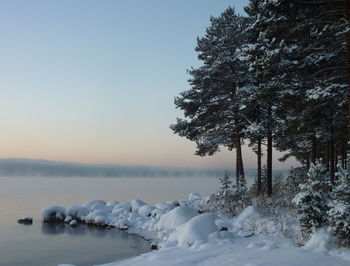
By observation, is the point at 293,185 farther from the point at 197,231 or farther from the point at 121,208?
the point at 197,231

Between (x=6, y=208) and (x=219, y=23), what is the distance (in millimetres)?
23439

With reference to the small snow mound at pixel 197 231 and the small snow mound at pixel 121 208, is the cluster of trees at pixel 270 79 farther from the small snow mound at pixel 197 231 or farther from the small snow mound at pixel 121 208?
the small snow mound at pixel 121 208

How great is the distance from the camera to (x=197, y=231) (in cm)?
1242

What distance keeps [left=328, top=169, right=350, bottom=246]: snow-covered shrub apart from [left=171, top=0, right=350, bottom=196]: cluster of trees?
2.84 metres

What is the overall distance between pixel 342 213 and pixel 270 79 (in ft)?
17.4

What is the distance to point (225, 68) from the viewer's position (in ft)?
73.6

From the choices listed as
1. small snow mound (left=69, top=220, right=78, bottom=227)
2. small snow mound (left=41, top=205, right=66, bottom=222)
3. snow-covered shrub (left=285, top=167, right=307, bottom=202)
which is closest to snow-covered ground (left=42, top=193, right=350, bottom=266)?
snow-covered shrub (left=285, top=167, right=307, bottom=202)

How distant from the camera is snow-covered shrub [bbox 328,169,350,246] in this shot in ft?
28.0

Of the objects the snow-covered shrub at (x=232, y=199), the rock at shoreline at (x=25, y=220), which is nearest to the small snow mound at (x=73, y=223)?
the rock at shoreline at (x=25, y=220)

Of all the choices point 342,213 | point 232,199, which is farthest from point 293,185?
point 342,213

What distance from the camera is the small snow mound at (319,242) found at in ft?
29.7

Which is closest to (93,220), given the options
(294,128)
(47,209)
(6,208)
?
(47,209)

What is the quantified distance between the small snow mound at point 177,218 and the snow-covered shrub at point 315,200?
26.2 feet

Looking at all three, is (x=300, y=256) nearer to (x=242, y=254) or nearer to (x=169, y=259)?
(x=242, y=254)
